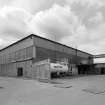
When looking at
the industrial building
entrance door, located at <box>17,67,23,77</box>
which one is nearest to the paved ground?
the industrial building

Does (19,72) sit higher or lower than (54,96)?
lower

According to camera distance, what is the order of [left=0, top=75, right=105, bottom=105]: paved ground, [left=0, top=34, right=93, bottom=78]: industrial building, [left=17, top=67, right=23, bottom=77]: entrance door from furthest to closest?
Answer: [left=17, top=67, right=23, bottom=77]: entrance door
[left=0, top=34, right=93, bottom=78]: industrial building
[left=0, top=75, right=105, bottom=105]: paved ground

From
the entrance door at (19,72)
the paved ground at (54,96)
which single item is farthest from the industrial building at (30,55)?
the paved ground at (54,96)

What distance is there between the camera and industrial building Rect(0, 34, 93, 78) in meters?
25.5

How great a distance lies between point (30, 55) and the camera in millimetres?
26016

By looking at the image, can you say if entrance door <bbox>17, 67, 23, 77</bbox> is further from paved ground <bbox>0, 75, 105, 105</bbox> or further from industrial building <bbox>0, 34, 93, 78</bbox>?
paved ground <bbox>0, 75, 105, 105</bbox>

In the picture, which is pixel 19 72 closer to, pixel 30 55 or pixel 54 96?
pixel 30 55

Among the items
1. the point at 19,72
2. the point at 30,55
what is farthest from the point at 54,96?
the point at 19,72

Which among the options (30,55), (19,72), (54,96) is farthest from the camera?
(19,72)

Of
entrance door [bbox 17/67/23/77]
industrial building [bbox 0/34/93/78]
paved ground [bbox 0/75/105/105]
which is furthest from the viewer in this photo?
entrance door [bbox 17/67/23/77]

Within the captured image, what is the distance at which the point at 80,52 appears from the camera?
142ft

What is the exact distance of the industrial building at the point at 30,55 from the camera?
83.8 ft

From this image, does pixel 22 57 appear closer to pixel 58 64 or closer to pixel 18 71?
pixel 18 71

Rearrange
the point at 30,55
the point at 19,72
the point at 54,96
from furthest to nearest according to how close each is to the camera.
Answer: the point at 19,72 < the point at 30,55 < the point at 54,96
